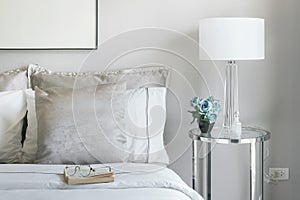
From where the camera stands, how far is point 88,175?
2.12 meters

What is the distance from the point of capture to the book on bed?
208cm

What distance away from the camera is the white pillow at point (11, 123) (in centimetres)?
270

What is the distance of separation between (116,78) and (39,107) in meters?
0.54

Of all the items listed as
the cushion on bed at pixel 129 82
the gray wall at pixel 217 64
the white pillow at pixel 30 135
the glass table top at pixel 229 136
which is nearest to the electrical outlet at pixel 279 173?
the gray wall at pixel 217 64

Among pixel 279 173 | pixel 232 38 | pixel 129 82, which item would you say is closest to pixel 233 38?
pixel 232 38

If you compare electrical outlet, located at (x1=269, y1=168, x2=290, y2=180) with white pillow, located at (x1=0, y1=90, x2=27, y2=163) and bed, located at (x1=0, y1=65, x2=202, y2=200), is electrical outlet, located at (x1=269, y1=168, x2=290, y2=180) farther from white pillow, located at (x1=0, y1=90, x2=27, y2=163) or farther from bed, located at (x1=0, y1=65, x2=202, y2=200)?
white pillow, located at (x1=0, y1=90, x2=27, y2=163)

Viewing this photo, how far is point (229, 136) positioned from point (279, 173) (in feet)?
2.26

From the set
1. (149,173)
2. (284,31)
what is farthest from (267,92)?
(149,173)

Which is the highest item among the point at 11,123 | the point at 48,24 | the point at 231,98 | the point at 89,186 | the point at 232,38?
the point at 48,24

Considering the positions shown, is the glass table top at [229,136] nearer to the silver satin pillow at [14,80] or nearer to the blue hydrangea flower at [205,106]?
the blue hydrangea flower at [205,106]

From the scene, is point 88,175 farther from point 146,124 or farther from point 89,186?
point 146,124

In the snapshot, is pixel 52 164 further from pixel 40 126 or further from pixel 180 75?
pixel 180 75

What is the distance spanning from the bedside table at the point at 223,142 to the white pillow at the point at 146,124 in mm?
207

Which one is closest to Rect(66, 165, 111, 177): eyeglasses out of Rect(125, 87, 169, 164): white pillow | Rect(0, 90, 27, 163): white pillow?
Rect(125, 87, 169, 164): white pillow
